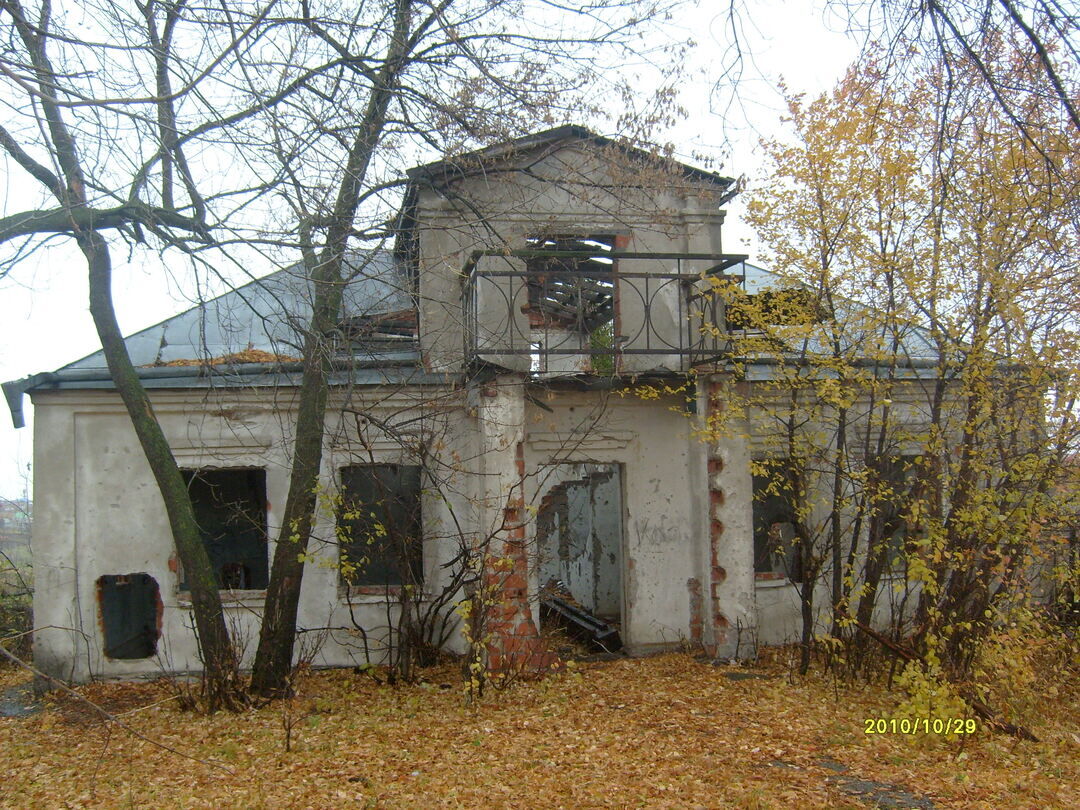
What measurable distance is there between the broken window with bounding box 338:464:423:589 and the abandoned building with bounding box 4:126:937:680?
38 millimetres

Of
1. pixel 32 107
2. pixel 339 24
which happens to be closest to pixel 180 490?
pixel 32 107

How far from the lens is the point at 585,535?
47.4 ft

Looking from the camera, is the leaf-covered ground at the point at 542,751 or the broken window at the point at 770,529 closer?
the leaf-covered ground at the point at 542,751

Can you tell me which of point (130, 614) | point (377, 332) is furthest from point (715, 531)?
point (130, 614)

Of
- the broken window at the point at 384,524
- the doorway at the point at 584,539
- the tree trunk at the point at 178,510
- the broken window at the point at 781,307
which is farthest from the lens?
the doorway at the point at 584,539

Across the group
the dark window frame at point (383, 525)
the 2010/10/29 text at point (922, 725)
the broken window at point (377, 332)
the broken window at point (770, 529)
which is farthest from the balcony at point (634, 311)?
the 2010/10/29 text at point (922, 725)

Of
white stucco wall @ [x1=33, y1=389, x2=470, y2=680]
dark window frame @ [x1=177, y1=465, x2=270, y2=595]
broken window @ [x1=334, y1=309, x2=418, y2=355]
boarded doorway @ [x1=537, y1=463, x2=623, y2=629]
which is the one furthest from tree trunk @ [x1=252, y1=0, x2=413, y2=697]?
boarded doorway @ [x1=537, y1=463, x2=623, y2=629]

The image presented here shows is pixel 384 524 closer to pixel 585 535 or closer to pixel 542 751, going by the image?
pixel 542 751

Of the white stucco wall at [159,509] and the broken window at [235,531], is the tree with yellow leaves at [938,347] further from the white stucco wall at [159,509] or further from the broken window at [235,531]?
the broken window at [235,531]

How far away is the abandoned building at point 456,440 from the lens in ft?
30.2

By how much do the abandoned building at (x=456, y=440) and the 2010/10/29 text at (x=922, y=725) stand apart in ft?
7.55

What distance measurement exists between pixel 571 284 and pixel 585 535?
4295 millimetres

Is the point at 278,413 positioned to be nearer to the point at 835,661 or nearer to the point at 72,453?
the point at 72,453

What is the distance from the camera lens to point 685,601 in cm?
992
